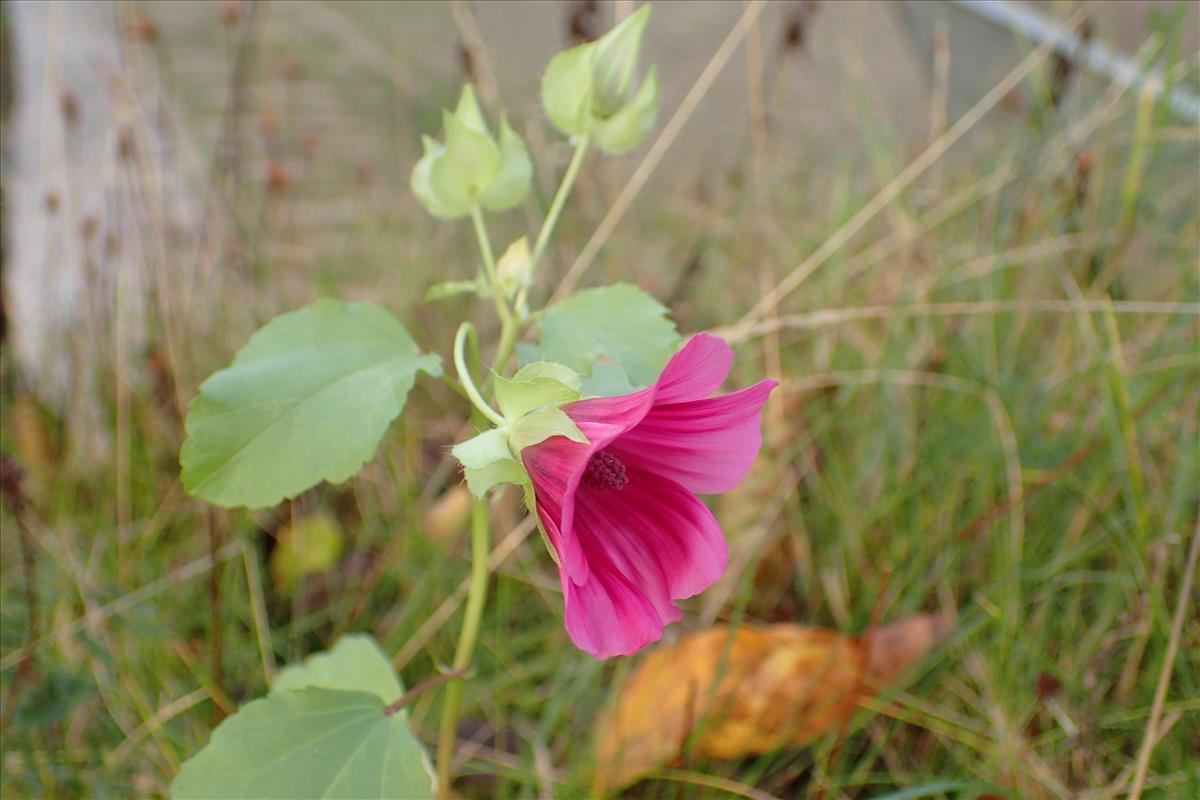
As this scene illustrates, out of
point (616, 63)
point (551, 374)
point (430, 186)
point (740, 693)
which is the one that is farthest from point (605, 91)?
point (740, 693)

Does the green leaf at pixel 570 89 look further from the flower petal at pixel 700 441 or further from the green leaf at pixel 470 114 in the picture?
the flower petal at pixel 700 441

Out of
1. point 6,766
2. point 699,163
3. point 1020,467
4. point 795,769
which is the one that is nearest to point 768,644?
point 795,769

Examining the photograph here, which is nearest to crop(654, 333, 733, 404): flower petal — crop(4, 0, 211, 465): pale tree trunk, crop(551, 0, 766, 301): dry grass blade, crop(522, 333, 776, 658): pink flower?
crop(522, 333, 776, 658): pink flower

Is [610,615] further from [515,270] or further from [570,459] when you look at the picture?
[515,270]

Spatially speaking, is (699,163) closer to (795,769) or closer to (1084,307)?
(1084,307)

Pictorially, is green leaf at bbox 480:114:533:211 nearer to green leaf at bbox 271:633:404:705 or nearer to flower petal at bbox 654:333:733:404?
flower petal at bbox 654:333:733:404

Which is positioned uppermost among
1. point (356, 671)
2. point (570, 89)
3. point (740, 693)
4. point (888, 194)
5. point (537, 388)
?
point (570, 89)
